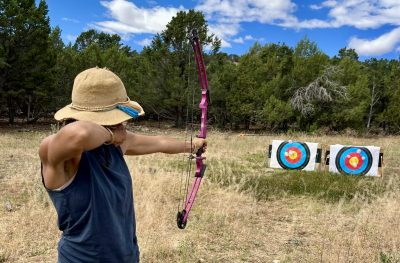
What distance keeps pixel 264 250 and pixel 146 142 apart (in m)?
2.26

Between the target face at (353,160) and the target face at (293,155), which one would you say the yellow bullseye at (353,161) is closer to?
the target face at (353,160)

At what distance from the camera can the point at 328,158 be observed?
8461 mm

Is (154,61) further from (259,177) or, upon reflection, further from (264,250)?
(264,250)

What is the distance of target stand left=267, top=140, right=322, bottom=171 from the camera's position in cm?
848

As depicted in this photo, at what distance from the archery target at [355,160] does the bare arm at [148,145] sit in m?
6.76

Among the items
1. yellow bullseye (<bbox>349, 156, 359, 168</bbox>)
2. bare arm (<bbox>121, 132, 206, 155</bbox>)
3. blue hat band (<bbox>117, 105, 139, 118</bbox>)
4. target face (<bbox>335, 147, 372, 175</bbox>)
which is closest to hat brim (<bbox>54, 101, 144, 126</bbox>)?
blue hat band (<bbox>117, 105, 139, 118</bbox>)

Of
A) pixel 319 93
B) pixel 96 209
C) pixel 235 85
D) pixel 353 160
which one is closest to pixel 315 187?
pixel 353 160

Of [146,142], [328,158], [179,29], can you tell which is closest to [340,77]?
[179,29]

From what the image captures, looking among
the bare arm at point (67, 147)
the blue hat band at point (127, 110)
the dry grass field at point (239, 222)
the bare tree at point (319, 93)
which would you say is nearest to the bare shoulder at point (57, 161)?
the bare arm at point (67, 147)

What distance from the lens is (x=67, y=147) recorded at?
1.09m

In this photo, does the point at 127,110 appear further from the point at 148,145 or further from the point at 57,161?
the point at 148,145

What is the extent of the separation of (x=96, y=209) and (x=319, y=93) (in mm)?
20731

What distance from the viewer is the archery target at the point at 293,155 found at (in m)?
8.51

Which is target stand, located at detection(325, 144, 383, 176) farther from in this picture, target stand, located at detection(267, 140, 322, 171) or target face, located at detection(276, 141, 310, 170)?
target face, located at detection(276, 141, 310, 170)
